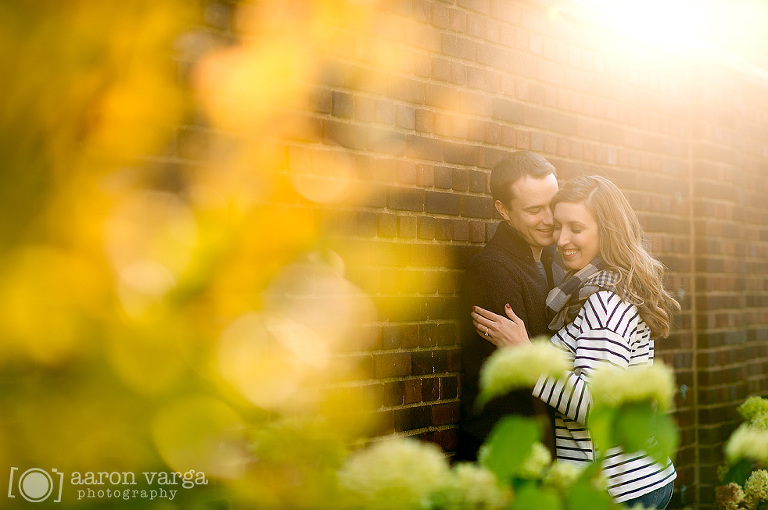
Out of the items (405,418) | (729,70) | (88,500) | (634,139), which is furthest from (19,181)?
(729,70)

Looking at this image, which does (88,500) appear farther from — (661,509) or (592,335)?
(661,509)

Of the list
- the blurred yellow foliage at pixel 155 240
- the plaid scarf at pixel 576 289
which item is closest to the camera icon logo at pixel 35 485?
the blurred yellow foliage at pixel 155 240

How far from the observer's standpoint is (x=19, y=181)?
6.30ft

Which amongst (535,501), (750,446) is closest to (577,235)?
(750,446)

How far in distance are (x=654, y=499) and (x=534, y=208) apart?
1.22 m

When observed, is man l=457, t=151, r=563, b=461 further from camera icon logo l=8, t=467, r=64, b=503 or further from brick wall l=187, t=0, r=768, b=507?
camera icon logo l=8, t=467, r=64, b=503

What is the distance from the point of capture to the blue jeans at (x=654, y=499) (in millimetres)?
2711

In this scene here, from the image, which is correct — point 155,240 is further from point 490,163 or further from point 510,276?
point 490,163

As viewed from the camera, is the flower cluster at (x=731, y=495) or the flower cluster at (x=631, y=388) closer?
the flower cluster at (x=631, y=388)

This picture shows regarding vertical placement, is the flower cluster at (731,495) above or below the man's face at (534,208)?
below

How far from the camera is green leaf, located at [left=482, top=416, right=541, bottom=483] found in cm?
115

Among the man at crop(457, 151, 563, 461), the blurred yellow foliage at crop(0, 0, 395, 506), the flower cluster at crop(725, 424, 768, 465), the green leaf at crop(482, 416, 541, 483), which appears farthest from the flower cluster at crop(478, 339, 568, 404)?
the man at crop(457, 151, 563, 461)

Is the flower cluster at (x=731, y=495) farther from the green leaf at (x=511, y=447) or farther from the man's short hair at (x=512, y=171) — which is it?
the green leaf at (x=511, y=447)

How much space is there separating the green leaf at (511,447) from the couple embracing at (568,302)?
141cm
